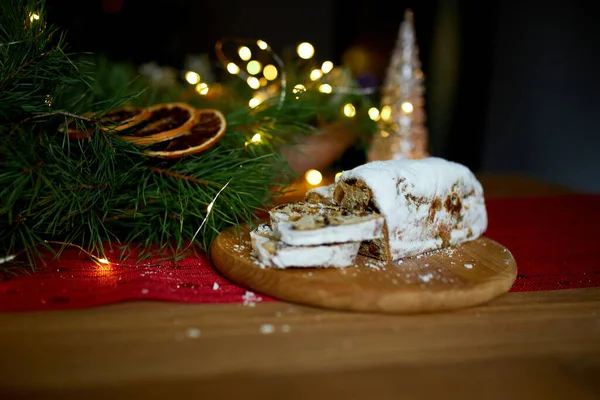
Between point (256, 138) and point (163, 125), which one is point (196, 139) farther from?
point (256, 138)

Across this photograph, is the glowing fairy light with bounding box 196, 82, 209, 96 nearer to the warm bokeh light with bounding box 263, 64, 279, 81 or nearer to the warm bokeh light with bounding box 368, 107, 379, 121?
the warm bokeh light with bounding box 263, 64, 279, 81

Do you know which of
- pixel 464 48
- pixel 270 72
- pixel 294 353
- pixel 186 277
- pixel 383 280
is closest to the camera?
pixel 294 353

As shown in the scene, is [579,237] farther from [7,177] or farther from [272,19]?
[272,19]

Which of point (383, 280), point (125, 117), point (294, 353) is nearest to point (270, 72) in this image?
point (125, 117)

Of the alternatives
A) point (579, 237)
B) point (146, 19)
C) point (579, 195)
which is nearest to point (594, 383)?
point (579, 237)

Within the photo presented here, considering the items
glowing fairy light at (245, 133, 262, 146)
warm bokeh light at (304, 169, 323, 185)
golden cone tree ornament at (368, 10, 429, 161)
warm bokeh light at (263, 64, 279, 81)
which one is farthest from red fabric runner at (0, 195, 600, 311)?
warm bokeh light at (263, 64, 279, 81)

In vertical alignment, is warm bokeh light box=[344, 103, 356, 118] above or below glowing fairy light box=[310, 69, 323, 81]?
below

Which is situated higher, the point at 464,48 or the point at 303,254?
the point at 464,48
